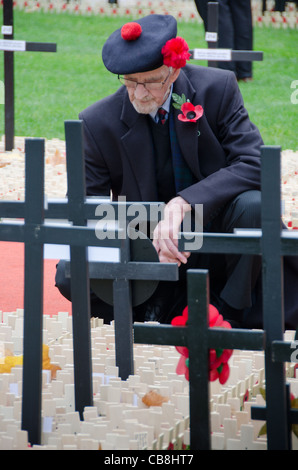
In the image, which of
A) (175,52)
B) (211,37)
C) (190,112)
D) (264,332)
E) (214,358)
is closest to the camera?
(264,332)

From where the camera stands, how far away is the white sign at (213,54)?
6586mm

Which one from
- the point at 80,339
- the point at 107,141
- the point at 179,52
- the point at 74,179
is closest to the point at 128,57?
the point at 179,52

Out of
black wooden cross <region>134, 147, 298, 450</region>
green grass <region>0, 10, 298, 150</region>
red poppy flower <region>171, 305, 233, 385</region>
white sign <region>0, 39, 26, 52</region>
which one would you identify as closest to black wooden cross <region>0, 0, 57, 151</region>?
white sign <region>0, 39, 26, 52</region>

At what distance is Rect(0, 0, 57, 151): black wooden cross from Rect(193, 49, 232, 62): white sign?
1.24 metres

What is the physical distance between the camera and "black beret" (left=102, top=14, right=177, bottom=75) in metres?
3.15

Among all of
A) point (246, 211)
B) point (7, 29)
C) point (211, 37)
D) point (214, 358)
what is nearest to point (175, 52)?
point (246, 211)

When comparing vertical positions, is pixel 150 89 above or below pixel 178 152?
above

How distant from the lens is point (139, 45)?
3213mm

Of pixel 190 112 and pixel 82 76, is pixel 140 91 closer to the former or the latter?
pixel 190 112

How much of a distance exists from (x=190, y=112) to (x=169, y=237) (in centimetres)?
68

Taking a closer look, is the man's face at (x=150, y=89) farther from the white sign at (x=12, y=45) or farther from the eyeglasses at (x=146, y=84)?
the white sign at (x=12, y=45)

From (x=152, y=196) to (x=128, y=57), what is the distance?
0.59 meters

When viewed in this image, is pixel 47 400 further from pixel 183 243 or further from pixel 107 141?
pixel 107 141
